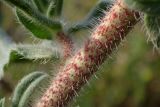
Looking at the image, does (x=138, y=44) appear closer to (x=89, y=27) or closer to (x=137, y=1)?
(x=89, y=27)

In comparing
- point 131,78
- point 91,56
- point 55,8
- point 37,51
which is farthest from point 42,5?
point 131,78

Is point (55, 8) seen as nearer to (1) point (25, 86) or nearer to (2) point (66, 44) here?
(2) point (66, 44)

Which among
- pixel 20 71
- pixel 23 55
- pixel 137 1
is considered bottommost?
pixel 20 71

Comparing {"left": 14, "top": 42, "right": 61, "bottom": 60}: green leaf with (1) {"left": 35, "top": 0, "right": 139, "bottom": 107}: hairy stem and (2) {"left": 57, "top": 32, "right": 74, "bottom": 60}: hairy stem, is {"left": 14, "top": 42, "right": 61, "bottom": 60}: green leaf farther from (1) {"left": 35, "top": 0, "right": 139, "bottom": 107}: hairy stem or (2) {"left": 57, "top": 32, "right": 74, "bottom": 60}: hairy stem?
(1) {"left": 35, "top": 0, "right": 139, "bottom": 107}: hairy stem

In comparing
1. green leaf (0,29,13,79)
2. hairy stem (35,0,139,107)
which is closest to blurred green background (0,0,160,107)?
green leaf (0,29,13,79)

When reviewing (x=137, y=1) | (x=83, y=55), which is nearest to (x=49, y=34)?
(x=83, y=55)

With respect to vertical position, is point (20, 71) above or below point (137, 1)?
below

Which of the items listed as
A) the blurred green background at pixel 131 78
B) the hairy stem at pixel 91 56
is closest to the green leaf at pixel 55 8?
the hairy stem at pixel 91 56
